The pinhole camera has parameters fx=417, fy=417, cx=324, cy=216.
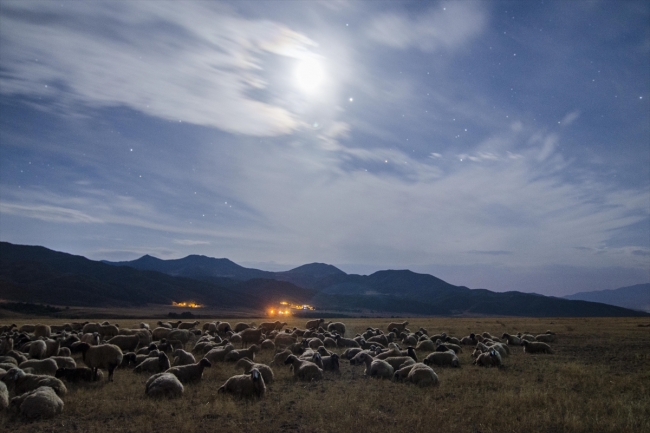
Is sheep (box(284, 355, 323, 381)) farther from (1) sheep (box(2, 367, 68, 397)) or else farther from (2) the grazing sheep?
(1) sheep (box(2, 367, 68, 397))

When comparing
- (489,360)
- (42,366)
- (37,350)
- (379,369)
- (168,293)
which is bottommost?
(168,293)

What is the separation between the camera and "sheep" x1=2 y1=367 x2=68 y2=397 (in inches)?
450

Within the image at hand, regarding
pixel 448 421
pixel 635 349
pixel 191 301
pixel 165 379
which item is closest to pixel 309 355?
pixel 165 379

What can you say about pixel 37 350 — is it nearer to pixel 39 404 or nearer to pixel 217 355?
pixel 217 355

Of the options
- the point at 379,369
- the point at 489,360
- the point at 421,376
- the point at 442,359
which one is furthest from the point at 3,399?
the point at 489,360

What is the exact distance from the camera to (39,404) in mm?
9797

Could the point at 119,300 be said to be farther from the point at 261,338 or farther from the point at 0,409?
the point at 0,409

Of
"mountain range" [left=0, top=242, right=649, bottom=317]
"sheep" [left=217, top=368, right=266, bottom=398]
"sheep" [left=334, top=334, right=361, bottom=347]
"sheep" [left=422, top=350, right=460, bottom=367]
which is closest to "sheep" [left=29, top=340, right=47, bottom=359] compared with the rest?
"sheep" [left=217, top=368, right=266, bottom=398]

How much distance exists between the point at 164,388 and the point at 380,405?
6070 millimetres

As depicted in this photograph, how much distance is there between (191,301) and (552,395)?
124 m

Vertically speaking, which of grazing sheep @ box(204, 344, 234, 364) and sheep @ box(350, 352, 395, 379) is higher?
sheep @ box(350, 352, 395, 379)

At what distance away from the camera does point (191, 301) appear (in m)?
125

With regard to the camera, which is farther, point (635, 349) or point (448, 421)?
point (635, 349)

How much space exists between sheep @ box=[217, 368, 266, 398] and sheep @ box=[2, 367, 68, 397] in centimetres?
428
